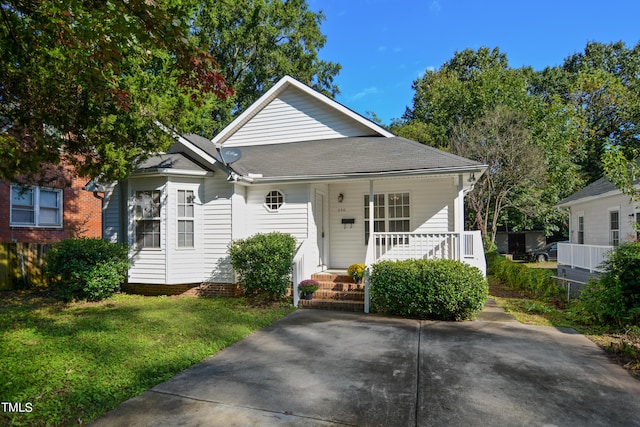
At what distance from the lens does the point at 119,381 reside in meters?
4.37

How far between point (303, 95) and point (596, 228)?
12.8m

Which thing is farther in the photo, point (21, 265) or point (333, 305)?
point (21, 265)

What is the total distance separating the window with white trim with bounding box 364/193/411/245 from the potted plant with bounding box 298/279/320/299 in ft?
9.34

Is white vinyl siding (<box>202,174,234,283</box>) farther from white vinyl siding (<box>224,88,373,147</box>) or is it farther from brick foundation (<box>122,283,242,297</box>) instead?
white vinyl siding (<box>224,88,373,147</box>)

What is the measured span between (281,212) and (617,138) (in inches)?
1332

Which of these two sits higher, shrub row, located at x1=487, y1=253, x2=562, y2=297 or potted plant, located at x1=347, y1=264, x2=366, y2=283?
potted plant, located at x1=347, y1=264, x2=366, y2=283

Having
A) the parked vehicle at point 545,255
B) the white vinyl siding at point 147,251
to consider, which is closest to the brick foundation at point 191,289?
the white vinyl siding at point 147,251

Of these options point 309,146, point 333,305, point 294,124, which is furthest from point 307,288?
point 294,124

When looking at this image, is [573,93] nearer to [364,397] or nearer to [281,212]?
[281,212]

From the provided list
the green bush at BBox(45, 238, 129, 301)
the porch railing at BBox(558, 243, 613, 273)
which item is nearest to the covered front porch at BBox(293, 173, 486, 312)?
the porch railing at BBox(558, 243, 613, 273)

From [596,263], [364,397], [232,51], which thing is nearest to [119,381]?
[364,397]

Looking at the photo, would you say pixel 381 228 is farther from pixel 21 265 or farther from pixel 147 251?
pixel 21 265

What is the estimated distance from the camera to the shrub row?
10418 mm

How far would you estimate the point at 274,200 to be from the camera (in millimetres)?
10406
